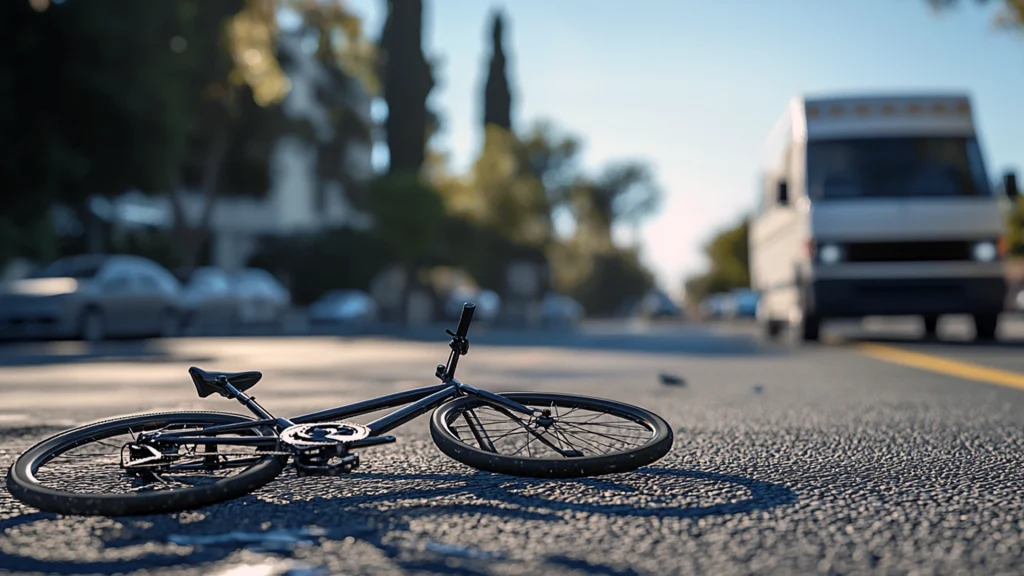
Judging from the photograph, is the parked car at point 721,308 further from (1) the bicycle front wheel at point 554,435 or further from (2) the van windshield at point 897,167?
(1) the bicycle front wheel at point 554,435

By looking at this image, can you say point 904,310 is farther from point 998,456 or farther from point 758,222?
point 998,456

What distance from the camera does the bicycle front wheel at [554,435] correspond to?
4004mm

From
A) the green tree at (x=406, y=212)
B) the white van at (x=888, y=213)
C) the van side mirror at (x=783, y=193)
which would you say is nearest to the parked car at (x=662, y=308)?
the green tree at (x=406, y=212)

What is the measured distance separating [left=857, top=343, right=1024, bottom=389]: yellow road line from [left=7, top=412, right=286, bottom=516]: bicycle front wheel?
21.1 ft

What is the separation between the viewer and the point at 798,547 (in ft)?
10.3

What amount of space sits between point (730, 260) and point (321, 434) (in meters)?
93.9

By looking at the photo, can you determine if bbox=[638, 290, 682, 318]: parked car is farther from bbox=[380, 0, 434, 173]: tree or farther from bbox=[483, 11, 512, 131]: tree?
bbox=[380, 0, 434, 173]: tree

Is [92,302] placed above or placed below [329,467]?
above

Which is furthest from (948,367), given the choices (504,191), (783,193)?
(504,191)

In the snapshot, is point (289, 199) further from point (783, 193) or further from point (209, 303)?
point (783, 193)

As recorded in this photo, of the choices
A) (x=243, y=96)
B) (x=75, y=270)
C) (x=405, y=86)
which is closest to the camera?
(x=75, y=270)

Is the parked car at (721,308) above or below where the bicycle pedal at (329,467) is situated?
above

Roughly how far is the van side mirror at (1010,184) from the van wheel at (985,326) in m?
1.62

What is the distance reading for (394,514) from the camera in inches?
142
